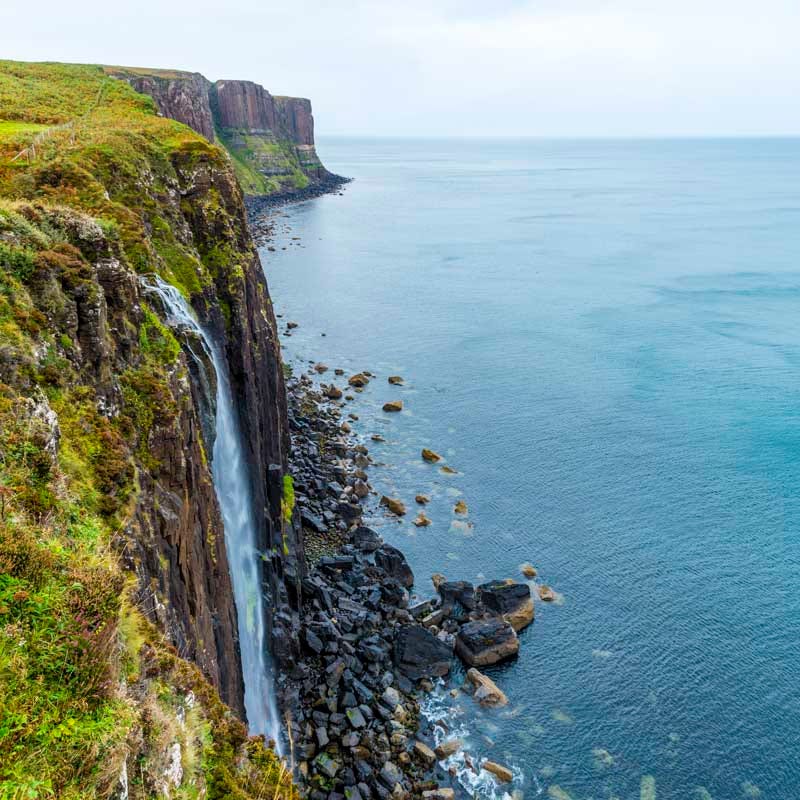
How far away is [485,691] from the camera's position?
118 ft

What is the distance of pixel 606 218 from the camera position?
18138 cm

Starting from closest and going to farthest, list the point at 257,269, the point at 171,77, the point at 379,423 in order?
the point at 257,269
the point at 379,423
the point at 171,77

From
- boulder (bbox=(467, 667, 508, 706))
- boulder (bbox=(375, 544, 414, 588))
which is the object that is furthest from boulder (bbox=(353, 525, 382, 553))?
boulder (bbox=(467, 667, 508, 706))

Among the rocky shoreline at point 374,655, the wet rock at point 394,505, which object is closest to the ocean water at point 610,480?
the wet rock at point 394,505

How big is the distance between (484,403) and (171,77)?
121522mm

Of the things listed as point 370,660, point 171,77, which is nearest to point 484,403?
point 370,660

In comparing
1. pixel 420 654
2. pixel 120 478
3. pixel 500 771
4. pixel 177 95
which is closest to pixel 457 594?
pixel 420 654

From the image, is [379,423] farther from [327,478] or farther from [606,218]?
[606,218]

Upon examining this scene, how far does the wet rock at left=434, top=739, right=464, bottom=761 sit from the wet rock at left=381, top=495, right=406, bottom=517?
20.5m

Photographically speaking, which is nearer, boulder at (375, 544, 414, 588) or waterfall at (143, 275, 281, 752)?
waterfall at (143, 275, 281, 752)

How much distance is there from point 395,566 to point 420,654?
7.45m

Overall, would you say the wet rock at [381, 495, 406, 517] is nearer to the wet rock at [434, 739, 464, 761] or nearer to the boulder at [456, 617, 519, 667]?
the boulder at [456, 617, 519, 667]

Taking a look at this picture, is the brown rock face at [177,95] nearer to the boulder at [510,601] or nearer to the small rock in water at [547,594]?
the boulder at [510,601]

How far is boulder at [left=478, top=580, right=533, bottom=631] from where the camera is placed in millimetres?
40750
